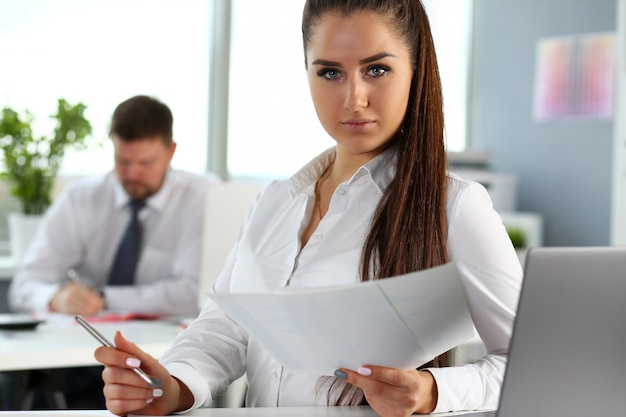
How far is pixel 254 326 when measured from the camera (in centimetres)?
108

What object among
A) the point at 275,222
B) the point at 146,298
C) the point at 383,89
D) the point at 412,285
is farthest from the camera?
the point at 146,298

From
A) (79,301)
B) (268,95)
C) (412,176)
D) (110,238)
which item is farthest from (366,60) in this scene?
(268,95)

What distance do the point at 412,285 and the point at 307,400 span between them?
0.45 metres

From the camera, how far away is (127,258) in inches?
121

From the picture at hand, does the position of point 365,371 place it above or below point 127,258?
above

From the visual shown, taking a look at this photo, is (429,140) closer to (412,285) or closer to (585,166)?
(412,285)

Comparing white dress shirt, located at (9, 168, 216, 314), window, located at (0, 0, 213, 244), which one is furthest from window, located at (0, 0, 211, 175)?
white dress shirt, located at (9, 168, 216, 314)

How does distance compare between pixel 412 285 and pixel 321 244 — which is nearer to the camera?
pixel 412 285

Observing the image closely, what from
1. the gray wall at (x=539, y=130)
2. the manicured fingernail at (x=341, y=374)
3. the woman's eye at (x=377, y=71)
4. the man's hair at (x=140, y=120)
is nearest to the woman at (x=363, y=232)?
the woman's eye at (x=377, y=71)

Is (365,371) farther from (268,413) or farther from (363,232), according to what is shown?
(363,232)

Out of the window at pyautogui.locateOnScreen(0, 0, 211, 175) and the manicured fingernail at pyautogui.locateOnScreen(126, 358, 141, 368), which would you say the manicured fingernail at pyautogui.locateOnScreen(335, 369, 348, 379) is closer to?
the manicured fingernail at pyautogui.locateOnScreen(126, 358, 141, 368)

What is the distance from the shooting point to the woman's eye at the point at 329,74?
135 centimetres

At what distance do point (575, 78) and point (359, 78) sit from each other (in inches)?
160

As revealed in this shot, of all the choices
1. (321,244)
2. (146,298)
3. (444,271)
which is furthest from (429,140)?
(146,298)
